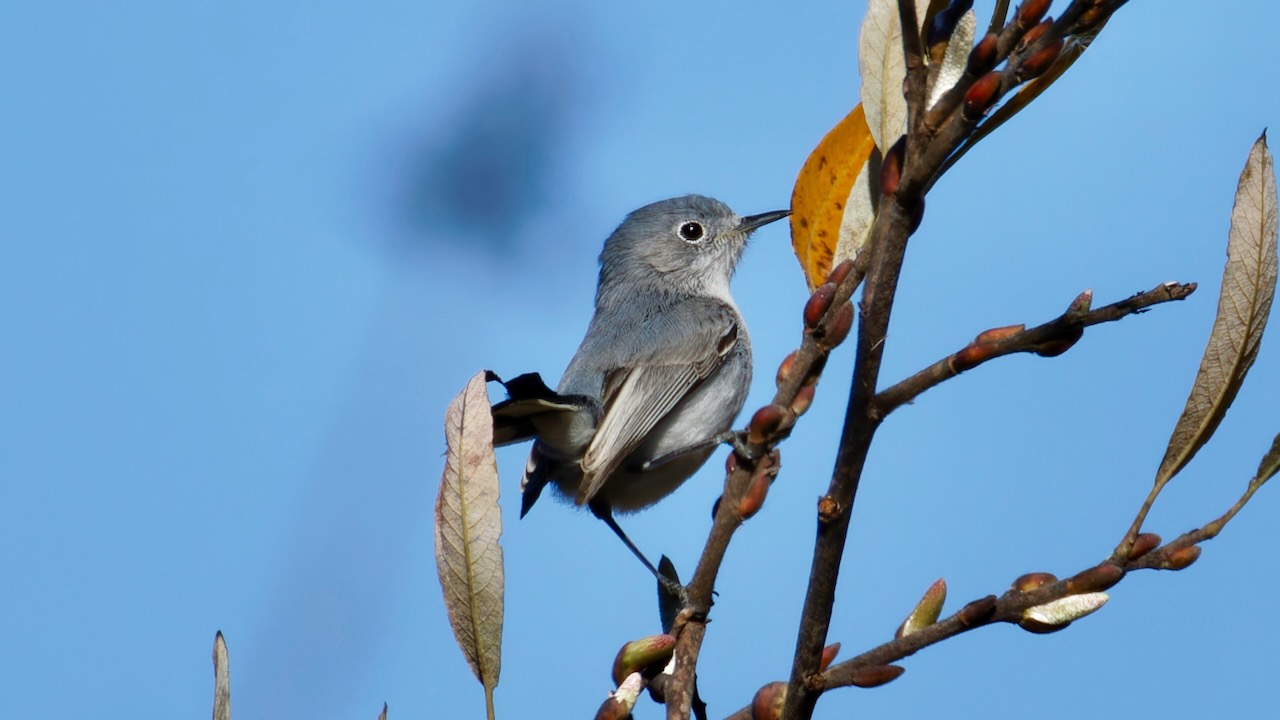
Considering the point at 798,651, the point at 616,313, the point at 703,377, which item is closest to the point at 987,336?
the point at 798,651

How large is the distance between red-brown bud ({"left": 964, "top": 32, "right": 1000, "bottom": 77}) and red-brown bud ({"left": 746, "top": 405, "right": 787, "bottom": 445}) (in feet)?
1.32

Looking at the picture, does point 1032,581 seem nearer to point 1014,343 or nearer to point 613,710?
point 1014,343

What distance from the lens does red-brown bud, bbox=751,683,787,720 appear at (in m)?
1.28

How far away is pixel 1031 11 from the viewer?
1137 mm

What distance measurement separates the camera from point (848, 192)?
1605 mm

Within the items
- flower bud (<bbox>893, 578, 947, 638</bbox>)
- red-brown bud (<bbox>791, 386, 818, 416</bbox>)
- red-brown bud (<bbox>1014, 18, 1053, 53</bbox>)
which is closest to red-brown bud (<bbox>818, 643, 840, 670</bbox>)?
flower bud (<bbox>893, 578, 947, 638</bbox>)

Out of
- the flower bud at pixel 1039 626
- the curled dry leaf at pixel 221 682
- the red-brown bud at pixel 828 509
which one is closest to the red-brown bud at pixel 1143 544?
the flower bud at pixel 1039 626

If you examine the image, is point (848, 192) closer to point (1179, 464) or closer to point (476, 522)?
point (1179, 464)

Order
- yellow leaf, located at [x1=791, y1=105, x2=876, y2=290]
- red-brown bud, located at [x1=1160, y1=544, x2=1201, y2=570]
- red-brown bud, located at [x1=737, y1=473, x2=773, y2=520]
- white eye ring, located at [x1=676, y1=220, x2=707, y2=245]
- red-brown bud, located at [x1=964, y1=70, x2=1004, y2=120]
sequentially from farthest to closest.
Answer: white eye ring, located at [x1=676, y1=220, x2=707, y2=245] < yellow leaf, located at [x1=791, y1=105, x2=876, y2=290] < red-brown bud, located at [x1=737, y1=473, x2=773, y2=520] < red-brown bud, located at [x1=1160, y1=544, x2=1201, y2=570] < red-brown bud, located at [x1=964, y1=70, x2=1004, y2=120]

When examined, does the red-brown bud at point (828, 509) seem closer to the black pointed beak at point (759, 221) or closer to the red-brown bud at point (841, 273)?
the red-brown bud at point (841, 273)

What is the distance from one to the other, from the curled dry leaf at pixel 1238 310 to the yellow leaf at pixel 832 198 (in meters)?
0.46

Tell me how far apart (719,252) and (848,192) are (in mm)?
3092

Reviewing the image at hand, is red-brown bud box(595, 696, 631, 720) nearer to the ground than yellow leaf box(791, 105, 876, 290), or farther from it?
nearer to the ground

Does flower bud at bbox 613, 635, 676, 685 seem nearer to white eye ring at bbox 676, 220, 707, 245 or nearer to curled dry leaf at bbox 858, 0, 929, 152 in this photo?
curled dry leaf at bbox 858, 0, 929, 152
